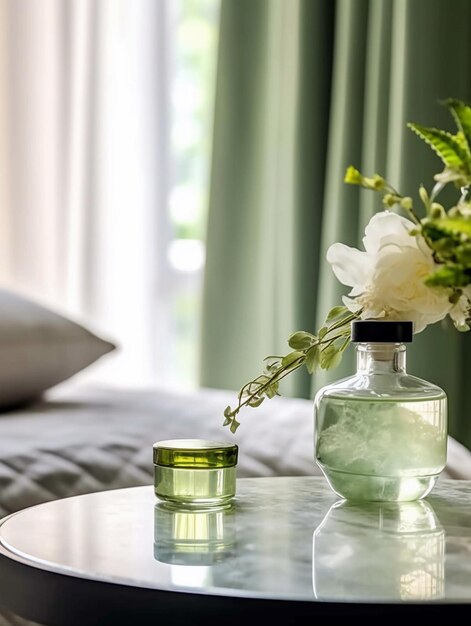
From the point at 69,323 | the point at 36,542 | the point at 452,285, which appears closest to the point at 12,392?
the point at 69,323

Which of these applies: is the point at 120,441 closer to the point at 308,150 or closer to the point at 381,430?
the point at 381,430

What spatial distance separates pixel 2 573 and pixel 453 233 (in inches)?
14.7

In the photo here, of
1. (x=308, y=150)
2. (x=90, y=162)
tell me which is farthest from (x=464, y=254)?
(x=90, y=162)

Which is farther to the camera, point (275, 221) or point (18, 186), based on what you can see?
point (18, 186)

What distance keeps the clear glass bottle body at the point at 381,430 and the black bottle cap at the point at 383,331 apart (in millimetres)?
32

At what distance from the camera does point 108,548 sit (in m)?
0.73

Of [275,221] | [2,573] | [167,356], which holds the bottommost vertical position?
[167,356]

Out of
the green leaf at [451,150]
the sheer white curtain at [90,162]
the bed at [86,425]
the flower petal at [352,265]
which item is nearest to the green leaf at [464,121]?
the green leaf at [451,150]

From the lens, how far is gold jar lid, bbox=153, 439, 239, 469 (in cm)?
87

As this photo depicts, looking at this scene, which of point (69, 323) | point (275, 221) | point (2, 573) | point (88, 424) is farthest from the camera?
point (275, 221)

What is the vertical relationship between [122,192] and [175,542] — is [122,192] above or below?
above

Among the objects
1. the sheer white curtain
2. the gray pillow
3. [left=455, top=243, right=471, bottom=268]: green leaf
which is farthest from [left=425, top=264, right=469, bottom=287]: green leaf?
the sheer white curtain

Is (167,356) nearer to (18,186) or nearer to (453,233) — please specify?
(18,186)

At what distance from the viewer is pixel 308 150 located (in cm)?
213
